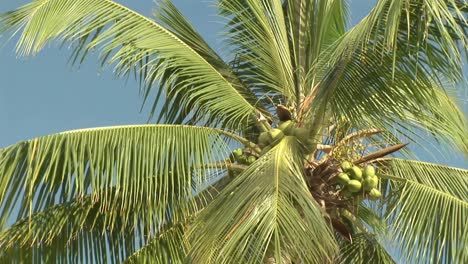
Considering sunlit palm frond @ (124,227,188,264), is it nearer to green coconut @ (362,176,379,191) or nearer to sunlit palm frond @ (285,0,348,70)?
green coconut @ (362,176,379,191)

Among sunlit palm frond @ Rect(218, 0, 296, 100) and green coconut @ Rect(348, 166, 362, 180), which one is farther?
sunlit palm frond @ Rect(218, 0, 296, 100)

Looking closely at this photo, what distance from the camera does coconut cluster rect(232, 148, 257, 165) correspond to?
8906 millimetres

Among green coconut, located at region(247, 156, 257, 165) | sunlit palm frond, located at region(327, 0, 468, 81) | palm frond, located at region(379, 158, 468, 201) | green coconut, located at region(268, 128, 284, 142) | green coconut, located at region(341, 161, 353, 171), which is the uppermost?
sunlit palm frond, located at region(327, 0, 468, 81)

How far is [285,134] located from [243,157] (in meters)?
0.51

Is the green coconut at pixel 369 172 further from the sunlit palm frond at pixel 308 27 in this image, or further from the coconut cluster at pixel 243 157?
the sunlit palm frond at pixel 308 27

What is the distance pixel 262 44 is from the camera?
986cm

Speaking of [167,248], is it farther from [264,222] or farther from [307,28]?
[307,28]

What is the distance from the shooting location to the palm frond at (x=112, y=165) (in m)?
8.23

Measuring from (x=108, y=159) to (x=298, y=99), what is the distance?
5.96ft

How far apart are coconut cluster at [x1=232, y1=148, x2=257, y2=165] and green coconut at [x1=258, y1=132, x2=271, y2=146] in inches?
8.5

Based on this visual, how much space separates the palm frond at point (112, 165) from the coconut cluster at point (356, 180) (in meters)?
0.96

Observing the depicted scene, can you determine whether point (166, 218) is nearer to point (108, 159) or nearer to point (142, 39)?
point (108, 159)

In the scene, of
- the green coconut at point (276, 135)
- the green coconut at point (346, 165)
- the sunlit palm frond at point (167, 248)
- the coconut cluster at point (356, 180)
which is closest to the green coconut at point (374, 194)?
the coconut cluster at point (356, 180)

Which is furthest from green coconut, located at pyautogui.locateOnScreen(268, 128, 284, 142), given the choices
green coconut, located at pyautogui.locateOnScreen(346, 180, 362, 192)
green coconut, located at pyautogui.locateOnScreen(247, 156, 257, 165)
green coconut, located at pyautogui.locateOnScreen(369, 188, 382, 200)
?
green coconut, located at pyautogui.locateOnScreen(369, 188, 382, 200)
